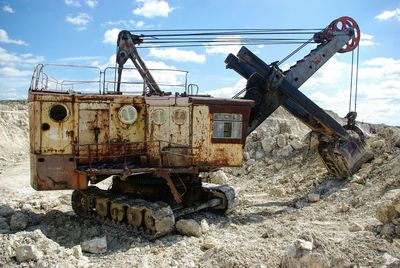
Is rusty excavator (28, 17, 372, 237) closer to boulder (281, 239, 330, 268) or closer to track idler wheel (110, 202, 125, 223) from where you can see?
track idler wheel (110, 202, 125, 223)

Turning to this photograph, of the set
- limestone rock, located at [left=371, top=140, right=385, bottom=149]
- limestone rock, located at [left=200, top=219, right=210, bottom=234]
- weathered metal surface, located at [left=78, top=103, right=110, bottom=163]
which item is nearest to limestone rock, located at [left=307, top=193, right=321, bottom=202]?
limestone rock, located at [left=371, top=140, right=385, bottom=149]

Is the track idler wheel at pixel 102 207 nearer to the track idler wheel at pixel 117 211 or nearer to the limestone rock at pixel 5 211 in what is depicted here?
the track idler wheel at pixel 117 211

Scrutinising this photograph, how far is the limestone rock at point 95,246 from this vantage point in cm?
Result: 821

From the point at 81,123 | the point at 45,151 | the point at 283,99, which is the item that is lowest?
the point at 45,151

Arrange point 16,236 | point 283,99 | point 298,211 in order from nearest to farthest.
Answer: point 16,236
point 298,211
point 283,99

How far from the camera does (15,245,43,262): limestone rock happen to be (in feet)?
22.7

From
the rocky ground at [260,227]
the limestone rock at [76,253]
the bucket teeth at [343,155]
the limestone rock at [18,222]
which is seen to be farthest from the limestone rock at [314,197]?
the limestone rock at [18,222]

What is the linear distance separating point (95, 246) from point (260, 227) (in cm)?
381

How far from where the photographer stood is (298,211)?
11.6m

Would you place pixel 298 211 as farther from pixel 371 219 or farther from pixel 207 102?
pixel 207 102

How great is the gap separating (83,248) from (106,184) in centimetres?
860

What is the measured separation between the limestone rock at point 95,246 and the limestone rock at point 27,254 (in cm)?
133

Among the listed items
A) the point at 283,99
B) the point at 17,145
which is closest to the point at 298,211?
the point at 283,99

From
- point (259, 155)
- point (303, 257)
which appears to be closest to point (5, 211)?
point (303, 257)
